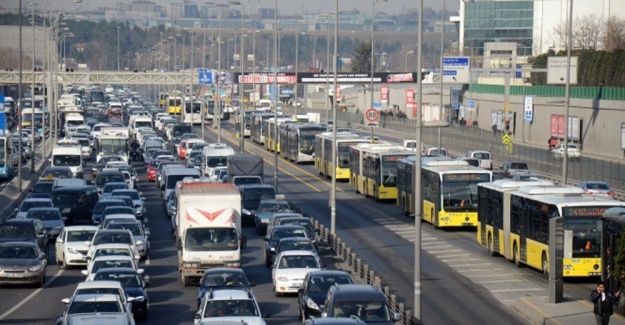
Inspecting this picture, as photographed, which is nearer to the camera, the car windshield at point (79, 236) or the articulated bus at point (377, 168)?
the car windshield at point (79, 236)

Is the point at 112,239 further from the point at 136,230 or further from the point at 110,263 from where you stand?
the point at 110,263

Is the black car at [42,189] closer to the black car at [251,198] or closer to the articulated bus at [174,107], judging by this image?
the black car at [251,198]

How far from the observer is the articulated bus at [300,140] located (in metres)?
84.8

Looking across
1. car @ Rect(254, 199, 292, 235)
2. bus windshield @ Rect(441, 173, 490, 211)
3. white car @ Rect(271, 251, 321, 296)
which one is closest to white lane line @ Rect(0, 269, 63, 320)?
white car @ Rect(271, 251, 321, 296)

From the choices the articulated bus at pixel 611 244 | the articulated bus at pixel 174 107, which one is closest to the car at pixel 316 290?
the articulated bus at pixel 611 244

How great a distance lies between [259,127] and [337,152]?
115ft

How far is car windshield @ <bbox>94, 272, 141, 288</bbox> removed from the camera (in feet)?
102

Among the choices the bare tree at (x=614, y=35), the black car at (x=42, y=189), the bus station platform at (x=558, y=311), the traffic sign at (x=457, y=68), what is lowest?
the bus station platform at (x=558, y=311)

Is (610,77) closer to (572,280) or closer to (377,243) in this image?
(377,243)

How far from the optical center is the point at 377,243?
153 feet

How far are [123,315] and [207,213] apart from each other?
580 inches

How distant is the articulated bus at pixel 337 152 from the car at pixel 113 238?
30.6 meters

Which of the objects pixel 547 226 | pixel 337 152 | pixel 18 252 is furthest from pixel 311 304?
pixel 337 152

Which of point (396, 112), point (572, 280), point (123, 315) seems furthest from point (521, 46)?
point (123, 315)
